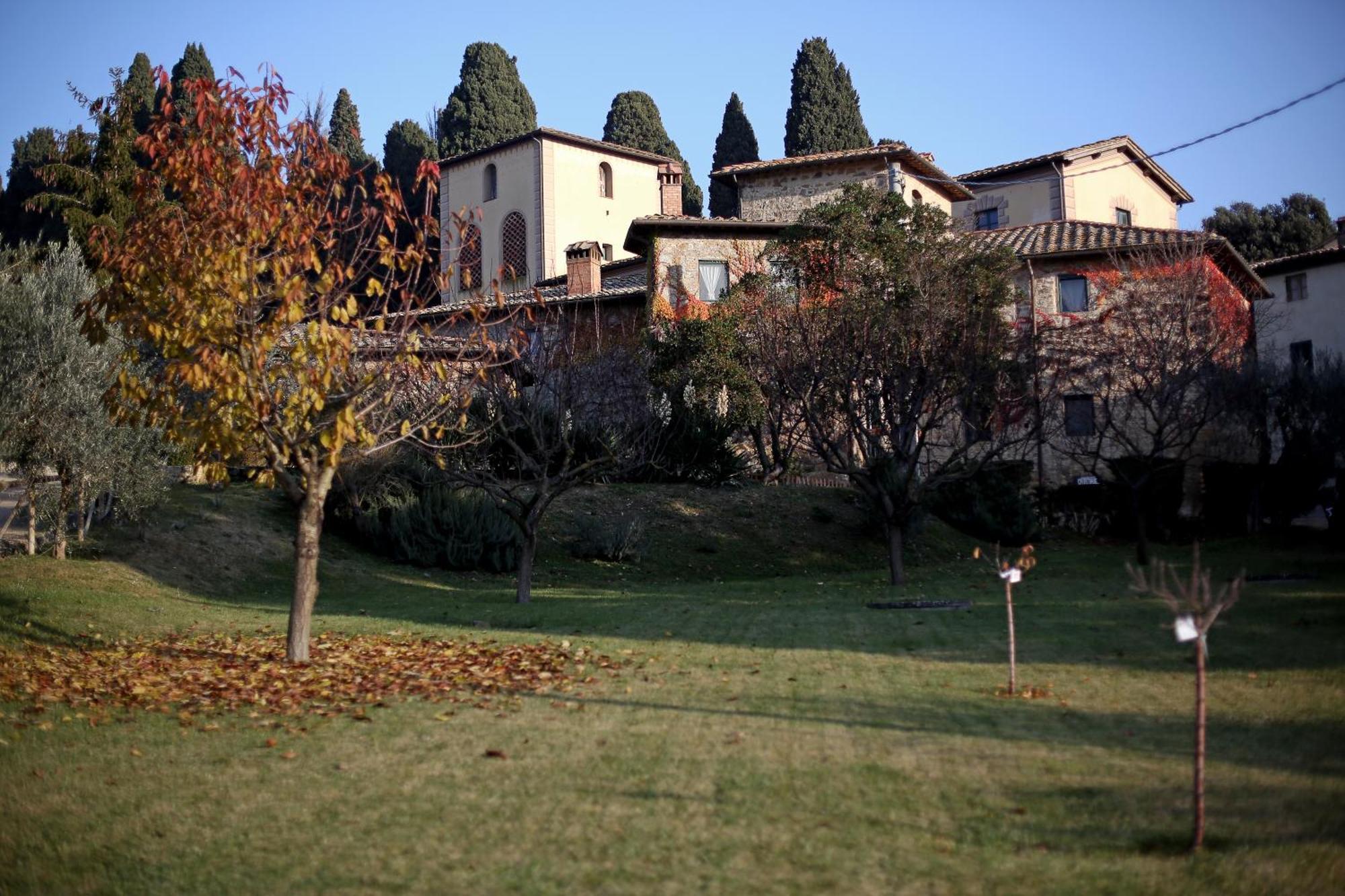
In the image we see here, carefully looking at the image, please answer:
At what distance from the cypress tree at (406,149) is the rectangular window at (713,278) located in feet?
98.9

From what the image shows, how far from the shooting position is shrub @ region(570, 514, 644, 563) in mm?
22438

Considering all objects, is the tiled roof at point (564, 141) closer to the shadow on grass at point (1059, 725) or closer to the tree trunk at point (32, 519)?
the tree trunk at point (32, 519)

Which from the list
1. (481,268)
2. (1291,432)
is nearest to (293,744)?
(1291,432)

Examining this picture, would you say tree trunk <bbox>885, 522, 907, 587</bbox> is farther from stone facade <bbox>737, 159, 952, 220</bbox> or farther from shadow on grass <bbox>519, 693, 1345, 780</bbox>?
stone facade <bbox>737, 159, 952, 220</bbox>

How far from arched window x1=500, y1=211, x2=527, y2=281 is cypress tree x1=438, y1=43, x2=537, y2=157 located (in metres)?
7.44

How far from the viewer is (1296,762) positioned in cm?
600

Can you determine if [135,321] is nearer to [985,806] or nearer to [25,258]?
[985,806]

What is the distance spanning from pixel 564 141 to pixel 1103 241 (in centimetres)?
2559

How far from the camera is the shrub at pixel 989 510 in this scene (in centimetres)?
2709

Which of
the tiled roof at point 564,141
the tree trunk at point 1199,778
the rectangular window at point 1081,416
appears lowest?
the tree trunk at point 1199,778

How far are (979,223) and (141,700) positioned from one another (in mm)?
40208

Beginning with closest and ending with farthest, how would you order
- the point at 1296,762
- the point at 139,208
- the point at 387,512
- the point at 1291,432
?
1. the point at 1296,762
2. the point at 139,208
3. the point at 387,512
4. the point at 1291,432

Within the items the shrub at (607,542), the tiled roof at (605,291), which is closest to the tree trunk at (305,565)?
the shrub at (607,542)

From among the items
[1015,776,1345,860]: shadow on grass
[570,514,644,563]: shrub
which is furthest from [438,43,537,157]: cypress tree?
[1015,776,1345,860]: shadow on grass
